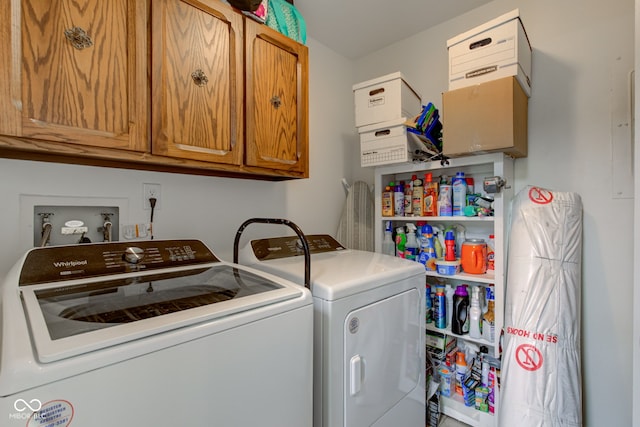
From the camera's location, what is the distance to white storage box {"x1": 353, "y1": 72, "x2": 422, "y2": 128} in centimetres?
187

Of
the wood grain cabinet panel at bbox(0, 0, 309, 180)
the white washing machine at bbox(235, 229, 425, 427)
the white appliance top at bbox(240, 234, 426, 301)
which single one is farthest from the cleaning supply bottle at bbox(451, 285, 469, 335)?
the wood grain cabinet panel at bbox(0, 0, 309, 180)

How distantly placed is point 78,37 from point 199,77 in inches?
16.2

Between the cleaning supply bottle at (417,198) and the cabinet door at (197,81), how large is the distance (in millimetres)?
1216

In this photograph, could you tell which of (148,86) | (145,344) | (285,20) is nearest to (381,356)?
(145,344)

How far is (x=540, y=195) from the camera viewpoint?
62.2 inches

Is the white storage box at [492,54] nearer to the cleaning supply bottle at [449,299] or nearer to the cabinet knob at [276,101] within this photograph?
the cabinet knob at [276,101]

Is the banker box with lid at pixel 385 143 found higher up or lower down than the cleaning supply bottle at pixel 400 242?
higher up

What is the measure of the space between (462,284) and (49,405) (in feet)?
6.73

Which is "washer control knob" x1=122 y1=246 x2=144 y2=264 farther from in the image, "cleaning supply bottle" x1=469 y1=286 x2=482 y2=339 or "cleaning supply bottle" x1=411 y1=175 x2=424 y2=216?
"cleaning supply bottle" x1=469 y1=286 x2=482 y2=339

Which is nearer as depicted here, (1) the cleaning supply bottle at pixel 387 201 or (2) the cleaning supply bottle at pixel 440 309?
(2) the cleaning supply bottle at pixel 440 309

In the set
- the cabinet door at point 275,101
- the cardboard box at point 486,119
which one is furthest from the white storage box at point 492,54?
the cabinet door at point 275,101

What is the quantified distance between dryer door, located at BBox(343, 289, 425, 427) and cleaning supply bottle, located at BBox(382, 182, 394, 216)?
30.7 inches

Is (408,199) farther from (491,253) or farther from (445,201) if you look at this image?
(491,253)

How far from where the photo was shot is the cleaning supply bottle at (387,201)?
82.7 inches
